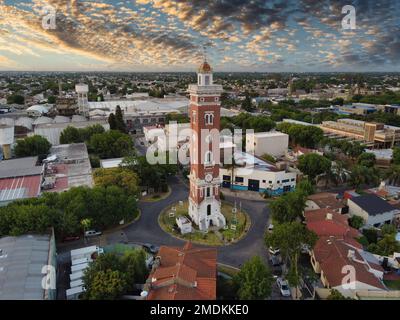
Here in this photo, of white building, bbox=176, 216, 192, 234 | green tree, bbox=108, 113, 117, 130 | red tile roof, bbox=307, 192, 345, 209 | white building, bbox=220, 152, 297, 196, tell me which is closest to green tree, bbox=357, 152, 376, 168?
white building, bbox=220, 152, 297, 196

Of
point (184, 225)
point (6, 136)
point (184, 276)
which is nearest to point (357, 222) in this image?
point (184, 225)

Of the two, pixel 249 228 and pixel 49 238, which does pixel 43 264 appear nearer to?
pixel 49 238

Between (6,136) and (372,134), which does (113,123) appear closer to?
(6,136)

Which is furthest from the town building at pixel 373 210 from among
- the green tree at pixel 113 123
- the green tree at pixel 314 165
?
the green tree at pixel 113 123

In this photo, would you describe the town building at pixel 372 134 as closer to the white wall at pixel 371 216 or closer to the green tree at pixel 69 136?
the white wall at pixel 371 216
